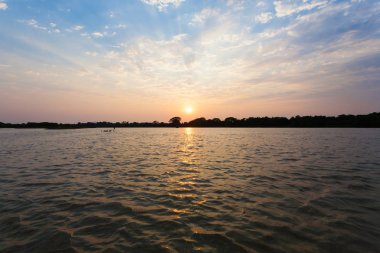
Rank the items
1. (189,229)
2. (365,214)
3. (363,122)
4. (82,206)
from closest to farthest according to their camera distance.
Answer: (189,229), (365,214), (82,206), (363,122)

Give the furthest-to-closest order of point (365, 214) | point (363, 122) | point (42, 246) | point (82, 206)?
point (363, 122) → point (82, 206) → point (365, 214) → point (42, 246)

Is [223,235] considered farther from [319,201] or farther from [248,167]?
[248,167]

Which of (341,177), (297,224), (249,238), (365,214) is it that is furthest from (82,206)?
(341,177)

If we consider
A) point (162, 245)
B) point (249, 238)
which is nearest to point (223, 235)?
point (249, 238)

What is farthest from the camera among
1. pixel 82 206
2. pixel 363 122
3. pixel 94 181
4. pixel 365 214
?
pixel 363 122

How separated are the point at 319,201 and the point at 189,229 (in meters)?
7.38

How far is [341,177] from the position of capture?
16.1 metres

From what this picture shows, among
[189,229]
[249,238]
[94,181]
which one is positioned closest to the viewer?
[249,238]

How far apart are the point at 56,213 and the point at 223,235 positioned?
7675 millimetres

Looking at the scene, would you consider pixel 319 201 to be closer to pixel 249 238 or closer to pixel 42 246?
pixel 249 238

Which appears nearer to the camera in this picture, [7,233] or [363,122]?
[7,233]

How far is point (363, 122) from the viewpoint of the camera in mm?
181750

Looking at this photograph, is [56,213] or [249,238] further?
[56,213]

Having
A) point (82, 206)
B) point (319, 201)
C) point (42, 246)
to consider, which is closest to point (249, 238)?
point (319, 201)
